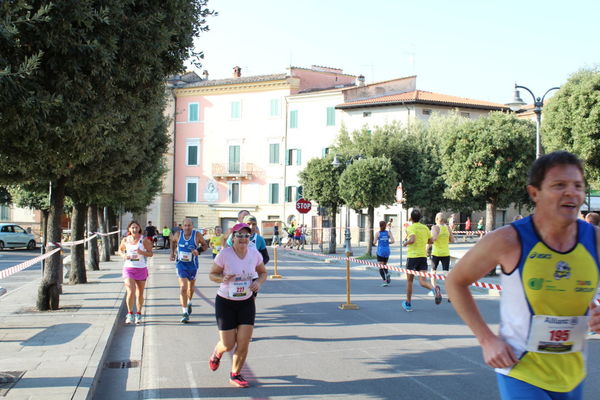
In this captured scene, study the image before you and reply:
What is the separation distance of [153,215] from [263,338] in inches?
2104

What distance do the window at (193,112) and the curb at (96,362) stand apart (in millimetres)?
48991

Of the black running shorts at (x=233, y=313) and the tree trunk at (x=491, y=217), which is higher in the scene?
the tree trunk at (x=491, y=217)

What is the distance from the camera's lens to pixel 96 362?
8.02 meters

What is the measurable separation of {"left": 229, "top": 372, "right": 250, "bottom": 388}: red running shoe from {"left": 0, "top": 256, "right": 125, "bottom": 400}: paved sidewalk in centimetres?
148

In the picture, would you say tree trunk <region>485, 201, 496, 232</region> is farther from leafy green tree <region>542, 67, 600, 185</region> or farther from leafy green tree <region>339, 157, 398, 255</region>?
leafy green tree <region>339, 157, 398, 255</region>

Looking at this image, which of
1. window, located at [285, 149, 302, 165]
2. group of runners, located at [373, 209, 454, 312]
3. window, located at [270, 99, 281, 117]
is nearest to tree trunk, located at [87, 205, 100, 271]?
group of runners, located at [373, 209, 454, 312]

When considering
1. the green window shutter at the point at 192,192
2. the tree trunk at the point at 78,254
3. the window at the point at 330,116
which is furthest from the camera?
the green window shutter at the point at 192,192

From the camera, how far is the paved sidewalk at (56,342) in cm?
681

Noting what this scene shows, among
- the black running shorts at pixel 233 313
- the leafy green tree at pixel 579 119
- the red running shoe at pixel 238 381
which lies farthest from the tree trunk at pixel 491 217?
the red running shoe at pixel 238 381

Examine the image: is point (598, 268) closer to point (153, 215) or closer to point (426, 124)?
point (426, 124)

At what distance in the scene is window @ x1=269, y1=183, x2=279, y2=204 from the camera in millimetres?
56656

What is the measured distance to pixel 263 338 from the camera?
34.2 ft

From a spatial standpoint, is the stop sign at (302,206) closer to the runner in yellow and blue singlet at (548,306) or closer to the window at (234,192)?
the window at (234,192)

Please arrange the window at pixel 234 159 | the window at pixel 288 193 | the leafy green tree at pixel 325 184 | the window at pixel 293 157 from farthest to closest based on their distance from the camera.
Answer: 1. the window at pixel 234 159
2. the window at pixel 288 193
3. the window at pixel 293 157
4. the leafy green tree at pixel 325 184
